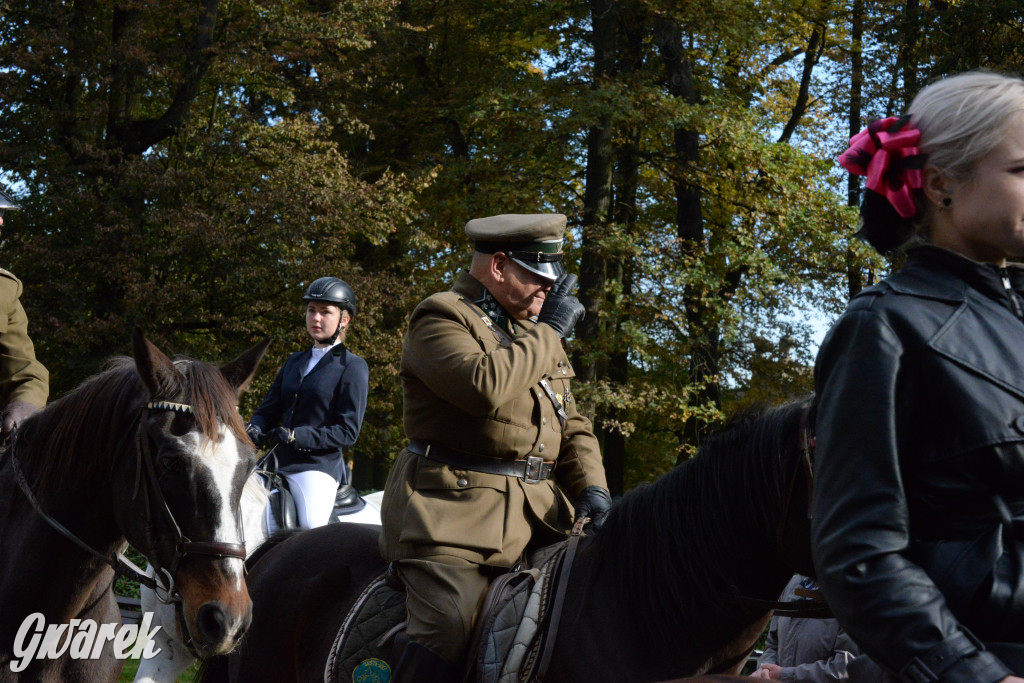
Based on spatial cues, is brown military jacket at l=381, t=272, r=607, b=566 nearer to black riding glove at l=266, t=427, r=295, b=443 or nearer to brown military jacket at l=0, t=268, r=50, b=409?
brown military jacket at l=0, t=268, r=50, b=409

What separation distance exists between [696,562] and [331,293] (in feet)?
14.8

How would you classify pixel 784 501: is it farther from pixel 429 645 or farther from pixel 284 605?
pixel 284 605

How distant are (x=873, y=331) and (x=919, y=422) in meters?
0.16

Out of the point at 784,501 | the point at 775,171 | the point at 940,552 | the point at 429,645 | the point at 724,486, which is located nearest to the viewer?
Answer: the point at 940,552

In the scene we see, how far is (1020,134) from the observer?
1632 millimetres

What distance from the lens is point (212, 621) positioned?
351 cm

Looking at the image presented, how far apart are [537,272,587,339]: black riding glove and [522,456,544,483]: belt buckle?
1.45 feet

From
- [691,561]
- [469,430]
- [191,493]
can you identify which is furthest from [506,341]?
[191,493]

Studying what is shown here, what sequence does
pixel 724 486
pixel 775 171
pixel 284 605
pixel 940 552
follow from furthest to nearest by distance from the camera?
pixel 775 171, pixel 284 605, pixel 724 486, pixel 940 552

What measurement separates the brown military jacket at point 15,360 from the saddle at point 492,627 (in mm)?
2335

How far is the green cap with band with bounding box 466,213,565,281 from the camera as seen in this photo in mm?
3643

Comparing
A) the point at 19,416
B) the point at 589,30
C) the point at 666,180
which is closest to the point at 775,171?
the point at 666,180

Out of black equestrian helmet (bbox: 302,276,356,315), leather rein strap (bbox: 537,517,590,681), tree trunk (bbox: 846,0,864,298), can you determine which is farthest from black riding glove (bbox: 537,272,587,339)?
tree trunk (bbox: 846,0,864,298)

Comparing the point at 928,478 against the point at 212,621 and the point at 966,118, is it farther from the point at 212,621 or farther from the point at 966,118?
the point at 212,621
